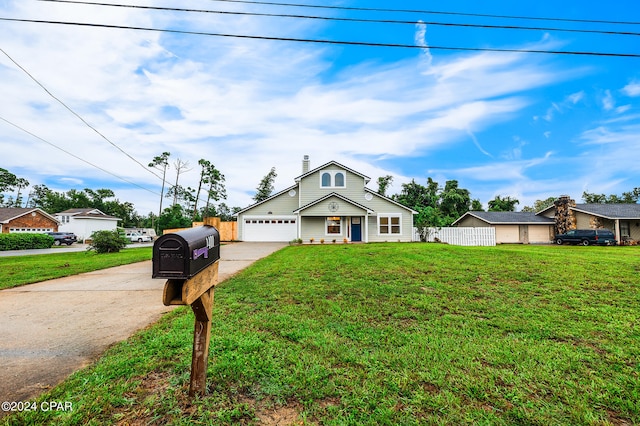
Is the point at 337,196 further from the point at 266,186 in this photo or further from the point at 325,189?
the point at 266,186

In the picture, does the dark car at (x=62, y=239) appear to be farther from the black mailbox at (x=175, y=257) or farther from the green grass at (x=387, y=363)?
the black mailbox at (x=175, y=257)

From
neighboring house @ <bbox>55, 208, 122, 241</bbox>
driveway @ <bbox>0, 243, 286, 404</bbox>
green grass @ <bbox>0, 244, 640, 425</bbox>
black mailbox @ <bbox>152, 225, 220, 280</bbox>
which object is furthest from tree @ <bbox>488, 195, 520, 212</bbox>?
neighboring house @ <bbox>55, 208, 122, 241</bbox>

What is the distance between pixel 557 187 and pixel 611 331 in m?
32.6

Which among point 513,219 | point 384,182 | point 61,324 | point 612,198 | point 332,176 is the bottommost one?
point 61,324

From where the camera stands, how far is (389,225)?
21.3 metres

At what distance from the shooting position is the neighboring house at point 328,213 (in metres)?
20.2

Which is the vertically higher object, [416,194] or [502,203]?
[416,194]

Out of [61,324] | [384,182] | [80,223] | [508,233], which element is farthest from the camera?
[80,223]

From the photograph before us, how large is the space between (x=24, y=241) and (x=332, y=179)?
87.3 feet

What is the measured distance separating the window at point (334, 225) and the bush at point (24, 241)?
25.7 meters

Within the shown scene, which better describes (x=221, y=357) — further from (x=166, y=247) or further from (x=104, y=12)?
(x=104, y=12)

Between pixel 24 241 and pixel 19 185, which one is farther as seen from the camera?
pixel 19 185

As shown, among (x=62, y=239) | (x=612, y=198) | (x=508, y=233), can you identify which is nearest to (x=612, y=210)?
(x=508, y=233)

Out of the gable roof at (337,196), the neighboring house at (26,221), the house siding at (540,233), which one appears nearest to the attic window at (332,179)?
the gable roof at (337,196)
